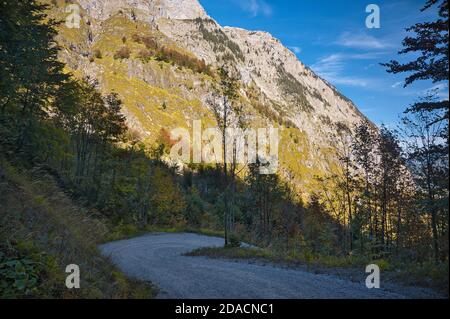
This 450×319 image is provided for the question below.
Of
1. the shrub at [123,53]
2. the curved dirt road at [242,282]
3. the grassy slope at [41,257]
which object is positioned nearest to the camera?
the grassy slope at [41,257]

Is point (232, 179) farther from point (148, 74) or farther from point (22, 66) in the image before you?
point (148, 74)

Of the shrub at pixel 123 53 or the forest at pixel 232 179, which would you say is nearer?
the forest at pixel 232 179

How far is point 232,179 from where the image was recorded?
2069 cm

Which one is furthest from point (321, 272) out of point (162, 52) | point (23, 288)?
point (162, 52)

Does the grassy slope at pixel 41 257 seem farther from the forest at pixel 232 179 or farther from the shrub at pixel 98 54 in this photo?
the shrub at pixel 98 54

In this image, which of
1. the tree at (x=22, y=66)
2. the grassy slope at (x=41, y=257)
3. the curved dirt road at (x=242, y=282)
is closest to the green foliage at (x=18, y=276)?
the grassy slope at (x=41, y=257)

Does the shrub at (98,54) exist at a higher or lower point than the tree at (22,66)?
higher

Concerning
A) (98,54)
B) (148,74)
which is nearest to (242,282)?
(148,74)

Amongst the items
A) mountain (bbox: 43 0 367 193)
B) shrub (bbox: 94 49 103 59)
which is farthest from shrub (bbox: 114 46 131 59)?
shrub (bbox: 94 49 103 59)

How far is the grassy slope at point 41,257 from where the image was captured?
6413mm

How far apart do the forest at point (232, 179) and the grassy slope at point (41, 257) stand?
0.26 feet

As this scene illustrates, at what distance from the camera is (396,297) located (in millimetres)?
7352

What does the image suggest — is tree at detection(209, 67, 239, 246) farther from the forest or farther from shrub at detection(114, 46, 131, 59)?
shrub at detection(114, 46, 131, 59)

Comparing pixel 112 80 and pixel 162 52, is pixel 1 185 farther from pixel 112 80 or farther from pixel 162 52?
pixel 162 52
